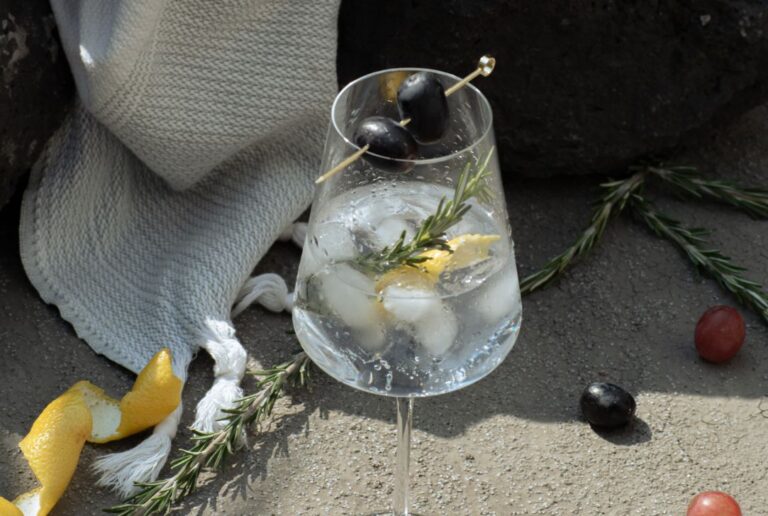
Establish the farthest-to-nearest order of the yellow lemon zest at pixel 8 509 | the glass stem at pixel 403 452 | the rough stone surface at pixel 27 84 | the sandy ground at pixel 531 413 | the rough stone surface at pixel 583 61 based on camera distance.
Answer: the rough stone surface at pixel 583 61, the rough stone surface at pixel 27 84, the sandy ground at pixel 531 413, the yellow lemon zest at pixel 8 509, the glass stem at pixel 403 452

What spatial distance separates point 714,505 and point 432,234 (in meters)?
0.88

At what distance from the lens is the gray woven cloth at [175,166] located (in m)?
2.31

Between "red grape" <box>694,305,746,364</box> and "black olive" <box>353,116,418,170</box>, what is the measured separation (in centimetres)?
111

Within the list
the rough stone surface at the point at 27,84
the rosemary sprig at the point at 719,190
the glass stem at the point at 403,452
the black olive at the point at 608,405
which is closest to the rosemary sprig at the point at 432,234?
the glass stem at the point at 403,452

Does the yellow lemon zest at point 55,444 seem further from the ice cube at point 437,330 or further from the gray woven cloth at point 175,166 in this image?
the ice cube at point 437,330

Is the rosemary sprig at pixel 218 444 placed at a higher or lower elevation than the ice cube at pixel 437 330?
lower

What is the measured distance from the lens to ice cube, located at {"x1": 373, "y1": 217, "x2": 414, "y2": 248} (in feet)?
4.71

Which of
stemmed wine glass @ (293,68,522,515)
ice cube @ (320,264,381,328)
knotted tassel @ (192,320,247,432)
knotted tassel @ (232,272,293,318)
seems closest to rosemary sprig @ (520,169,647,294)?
knotted tassel @ (232,272,293,318)

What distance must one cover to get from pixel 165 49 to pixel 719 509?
140 cm

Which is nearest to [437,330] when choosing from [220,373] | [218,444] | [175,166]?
[218,444]

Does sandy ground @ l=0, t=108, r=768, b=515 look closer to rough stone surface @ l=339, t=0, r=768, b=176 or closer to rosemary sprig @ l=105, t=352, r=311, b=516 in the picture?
rosemary sprig @ l=105, t=352, r=311, b=516

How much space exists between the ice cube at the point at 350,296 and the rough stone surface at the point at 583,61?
1.24 metres

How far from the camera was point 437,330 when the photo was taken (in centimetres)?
144

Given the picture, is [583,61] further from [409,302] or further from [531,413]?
[409,302]
